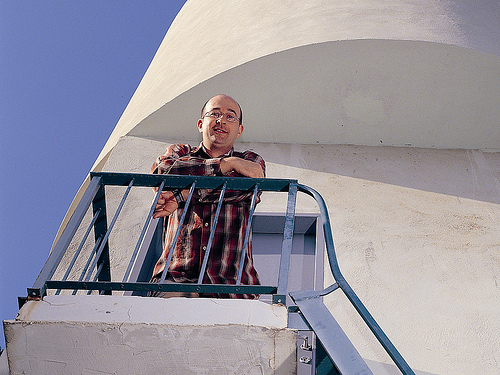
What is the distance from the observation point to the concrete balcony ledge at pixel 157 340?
8.87 ft

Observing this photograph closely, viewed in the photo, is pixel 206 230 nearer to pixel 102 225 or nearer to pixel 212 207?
pixel 212 207

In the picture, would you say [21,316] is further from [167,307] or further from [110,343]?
[167,307]

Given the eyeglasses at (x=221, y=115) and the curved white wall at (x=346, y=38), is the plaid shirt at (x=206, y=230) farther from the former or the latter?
the curved white wall at (x=346, y=38)

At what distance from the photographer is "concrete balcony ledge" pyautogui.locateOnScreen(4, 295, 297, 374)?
2.70 meters

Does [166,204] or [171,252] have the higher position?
[166,204]

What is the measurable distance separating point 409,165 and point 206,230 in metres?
3.41

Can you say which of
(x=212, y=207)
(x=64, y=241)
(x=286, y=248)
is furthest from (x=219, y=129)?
(x=64, y=241)

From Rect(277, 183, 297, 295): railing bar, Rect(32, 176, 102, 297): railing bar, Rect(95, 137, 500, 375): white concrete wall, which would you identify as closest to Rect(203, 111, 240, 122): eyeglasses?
Rect(277, 183, 297, 295): railing bar

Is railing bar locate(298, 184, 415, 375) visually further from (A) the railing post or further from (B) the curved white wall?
(B) the curved white wall

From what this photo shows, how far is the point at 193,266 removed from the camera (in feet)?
11.5

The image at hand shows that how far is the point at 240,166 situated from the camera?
12.1 ft

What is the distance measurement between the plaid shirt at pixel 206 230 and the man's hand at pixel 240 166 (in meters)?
0.04

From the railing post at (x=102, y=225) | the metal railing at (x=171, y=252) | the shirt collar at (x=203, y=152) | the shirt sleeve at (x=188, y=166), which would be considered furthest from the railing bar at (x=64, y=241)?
the shirt collar at (x=203, y=152)

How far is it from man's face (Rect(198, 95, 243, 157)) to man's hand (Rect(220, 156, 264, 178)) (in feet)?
0.73
